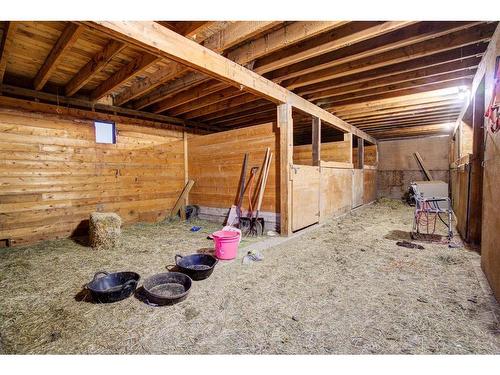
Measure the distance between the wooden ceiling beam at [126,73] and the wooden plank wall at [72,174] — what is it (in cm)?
91

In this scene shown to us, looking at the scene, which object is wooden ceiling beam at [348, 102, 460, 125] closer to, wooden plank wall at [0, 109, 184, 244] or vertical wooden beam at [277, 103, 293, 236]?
vertical wooden beam at [277, 103, 293, 236]

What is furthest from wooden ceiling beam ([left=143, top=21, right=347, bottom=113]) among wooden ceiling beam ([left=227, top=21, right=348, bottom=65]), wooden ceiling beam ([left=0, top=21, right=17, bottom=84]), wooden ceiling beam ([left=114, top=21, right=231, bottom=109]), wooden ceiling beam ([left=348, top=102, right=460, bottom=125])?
wooden ceiling beam ([left=348, top=102, right=460, bottom=125])

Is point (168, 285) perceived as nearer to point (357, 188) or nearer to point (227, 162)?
point (227, 162)

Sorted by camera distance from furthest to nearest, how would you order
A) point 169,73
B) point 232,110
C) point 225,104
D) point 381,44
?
1. point 232,110
2. point 225,104
3. point 169,73
4. point 381,44

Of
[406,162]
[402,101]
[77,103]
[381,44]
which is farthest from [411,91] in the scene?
[77,103]

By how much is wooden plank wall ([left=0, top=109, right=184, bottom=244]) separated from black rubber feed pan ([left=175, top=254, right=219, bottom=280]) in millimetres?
3273

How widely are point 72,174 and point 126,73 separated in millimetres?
2372

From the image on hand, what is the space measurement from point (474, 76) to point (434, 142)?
21.1 ft

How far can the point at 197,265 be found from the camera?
2756 mm

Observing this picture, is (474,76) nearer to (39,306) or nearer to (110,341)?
(110,341)

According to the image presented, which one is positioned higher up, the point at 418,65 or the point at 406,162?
the point at 418,65

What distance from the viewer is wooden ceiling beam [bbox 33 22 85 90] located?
2.54 m

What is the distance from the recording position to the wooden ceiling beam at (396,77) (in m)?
3.61
